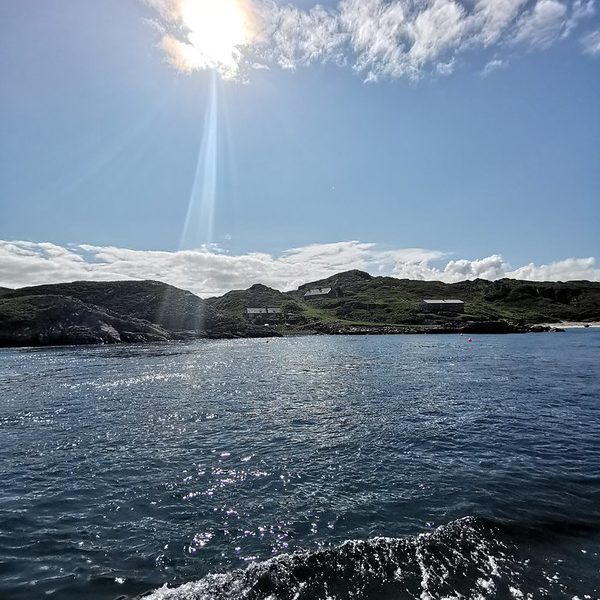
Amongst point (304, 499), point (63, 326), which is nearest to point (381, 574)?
point (304, 499)

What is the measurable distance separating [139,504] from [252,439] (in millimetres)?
9342

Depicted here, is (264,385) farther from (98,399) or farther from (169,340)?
(169,340)

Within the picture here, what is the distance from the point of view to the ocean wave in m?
10.3

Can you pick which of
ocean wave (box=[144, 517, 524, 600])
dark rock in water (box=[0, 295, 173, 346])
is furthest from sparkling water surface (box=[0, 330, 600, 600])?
dark rock in water (box=[0, 295, 173, 346])

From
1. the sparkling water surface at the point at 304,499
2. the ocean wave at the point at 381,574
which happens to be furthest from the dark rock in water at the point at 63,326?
the ocean wave at the point at 381,574

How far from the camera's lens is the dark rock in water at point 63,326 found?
13950 cm

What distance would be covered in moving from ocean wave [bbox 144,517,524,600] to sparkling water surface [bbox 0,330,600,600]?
0.05 meters

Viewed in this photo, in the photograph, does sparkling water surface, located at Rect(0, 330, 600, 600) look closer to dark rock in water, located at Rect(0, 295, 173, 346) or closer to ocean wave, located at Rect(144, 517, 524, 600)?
ocean wave, located at Rect(144, 517, 524, 600)

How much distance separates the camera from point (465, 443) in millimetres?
22969

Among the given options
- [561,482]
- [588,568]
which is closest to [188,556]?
[588,568]

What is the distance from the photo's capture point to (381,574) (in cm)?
1107

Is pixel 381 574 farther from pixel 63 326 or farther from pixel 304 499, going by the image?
pixel 63 326

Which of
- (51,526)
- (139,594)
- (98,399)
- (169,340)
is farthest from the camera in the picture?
(169,340)

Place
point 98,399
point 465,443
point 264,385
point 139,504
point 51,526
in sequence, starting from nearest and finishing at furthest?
point 51,526 → point 139,504 → point 465,443 → point 98,399 → point 264,385
